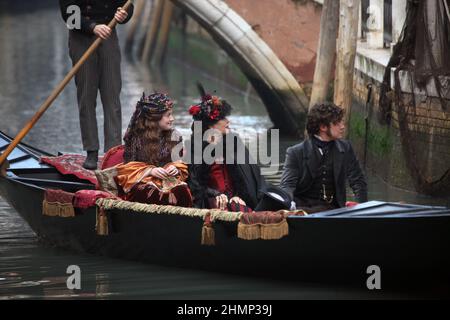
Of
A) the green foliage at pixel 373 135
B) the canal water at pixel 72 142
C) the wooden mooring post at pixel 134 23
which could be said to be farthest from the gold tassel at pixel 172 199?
the wooden mooring post at pixel 134 23

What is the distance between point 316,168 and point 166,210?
2.38 feet

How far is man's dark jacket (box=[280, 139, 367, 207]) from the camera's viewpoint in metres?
7.18

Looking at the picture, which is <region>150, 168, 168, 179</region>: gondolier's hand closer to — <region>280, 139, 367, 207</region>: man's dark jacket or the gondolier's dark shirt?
<region>280, 139, 367, 207</region>: man's dark jacket

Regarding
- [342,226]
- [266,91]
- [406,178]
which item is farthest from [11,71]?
[342,226]

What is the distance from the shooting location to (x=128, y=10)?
27.6 feet

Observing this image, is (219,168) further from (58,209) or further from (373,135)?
(373,135)

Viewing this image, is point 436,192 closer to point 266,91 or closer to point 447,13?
point 447,13

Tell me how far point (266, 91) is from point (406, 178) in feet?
11.5

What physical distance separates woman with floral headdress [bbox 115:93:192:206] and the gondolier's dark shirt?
1.12m

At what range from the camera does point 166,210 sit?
7250 millimetres

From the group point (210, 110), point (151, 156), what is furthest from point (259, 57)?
point (210, 110)

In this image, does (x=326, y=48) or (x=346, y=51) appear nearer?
(x=346, y=51)

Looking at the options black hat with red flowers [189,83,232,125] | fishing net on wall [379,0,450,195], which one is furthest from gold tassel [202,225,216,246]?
fishing net on wall [379,0,450,195]

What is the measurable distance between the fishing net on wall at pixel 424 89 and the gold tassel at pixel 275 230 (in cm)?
274
